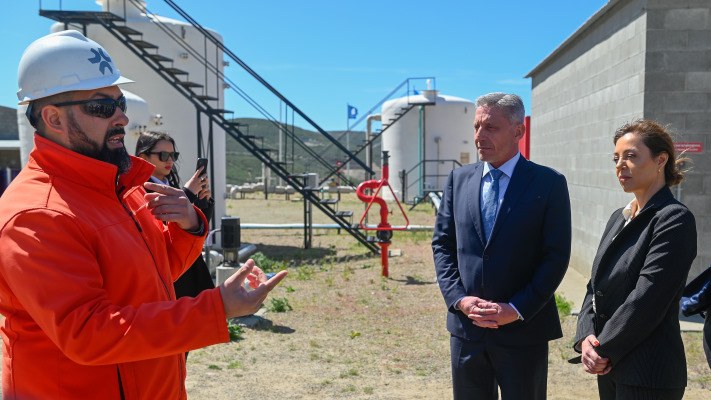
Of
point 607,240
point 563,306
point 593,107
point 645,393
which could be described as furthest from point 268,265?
point 645,393

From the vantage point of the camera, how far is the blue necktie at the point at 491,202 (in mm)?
2930

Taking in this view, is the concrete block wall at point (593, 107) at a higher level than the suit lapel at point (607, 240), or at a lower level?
higher

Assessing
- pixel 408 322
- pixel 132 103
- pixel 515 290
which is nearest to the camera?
pixel 515 290

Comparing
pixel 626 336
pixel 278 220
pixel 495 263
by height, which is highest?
pixel 495 263

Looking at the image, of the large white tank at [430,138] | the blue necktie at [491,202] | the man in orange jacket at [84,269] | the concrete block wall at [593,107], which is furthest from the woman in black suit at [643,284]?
the large white tank at [430,138]

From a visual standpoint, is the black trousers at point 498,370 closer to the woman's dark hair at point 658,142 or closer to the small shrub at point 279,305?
the woman's dark hair at point 658,142

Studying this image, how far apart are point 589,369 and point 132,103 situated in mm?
9009

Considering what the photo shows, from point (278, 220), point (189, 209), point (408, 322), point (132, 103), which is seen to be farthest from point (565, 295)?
point (278, 220)

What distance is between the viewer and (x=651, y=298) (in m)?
2.46

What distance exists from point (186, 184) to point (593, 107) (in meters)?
6.59

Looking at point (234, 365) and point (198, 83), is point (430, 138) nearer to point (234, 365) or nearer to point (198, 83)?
point (198, 83)

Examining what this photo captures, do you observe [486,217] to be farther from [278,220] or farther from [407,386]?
[278,220]

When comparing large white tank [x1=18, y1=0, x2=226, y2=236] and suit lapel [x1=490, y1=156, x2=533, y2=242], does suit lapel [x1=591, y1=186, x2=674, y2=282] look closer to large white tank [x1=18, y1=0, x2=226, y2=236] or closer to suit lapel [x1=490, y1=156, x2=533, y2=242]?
suit lapel [x1=490, y1=156, x2=533, y2=242]

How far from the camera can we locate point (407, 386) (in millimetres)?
4691
